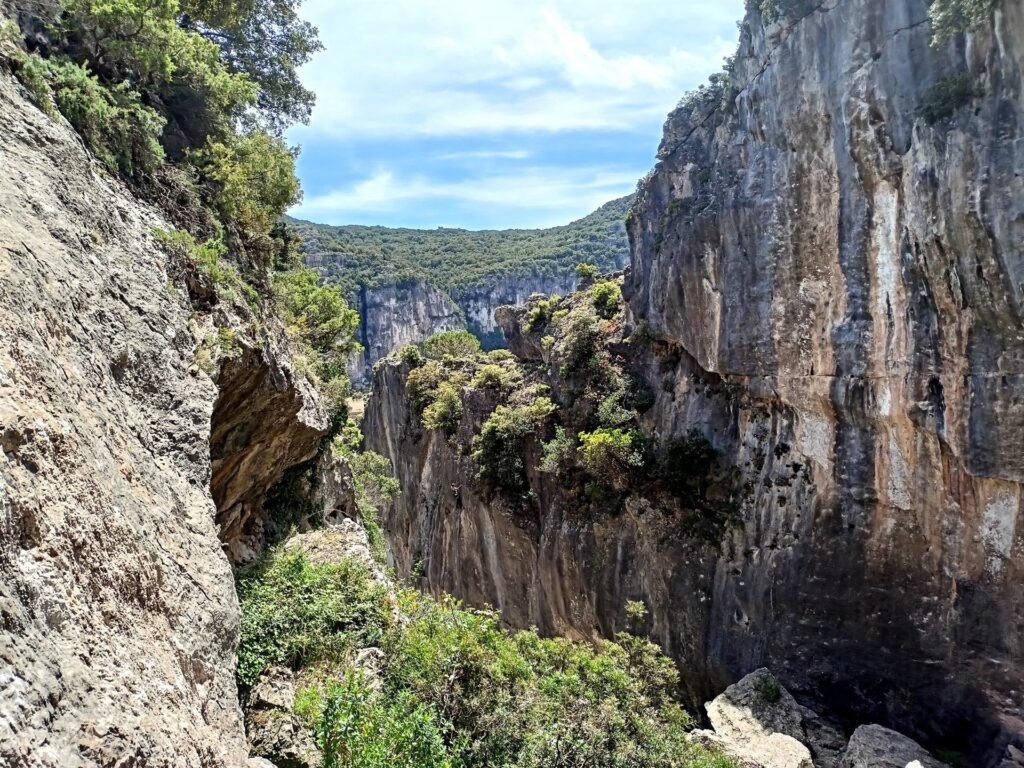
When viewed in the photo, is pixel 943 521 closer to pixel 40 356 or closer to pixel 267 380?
pixel 267 380

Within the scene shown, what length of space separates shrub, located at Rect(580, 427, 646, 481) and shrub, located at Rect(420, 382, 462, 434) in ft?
30.8

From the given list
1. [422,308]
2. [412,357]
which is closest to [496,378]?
[412,357]

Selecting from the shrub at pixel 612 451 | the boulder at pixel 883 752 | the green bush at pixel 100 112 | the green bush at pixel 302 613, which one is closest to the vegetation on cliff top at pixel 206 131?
the green bush at pixel 100 112

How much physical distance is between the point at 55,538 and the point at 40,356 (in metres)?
1.40

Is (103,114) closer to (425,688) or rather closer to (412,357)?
(425,688)

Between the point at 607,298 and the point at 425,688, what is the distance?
69.6 ft

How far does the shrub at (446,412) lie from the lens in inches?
1161

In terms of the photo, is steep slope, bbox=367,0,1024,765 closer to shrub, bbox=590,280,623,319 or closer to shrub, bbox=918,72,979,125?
shrub, bbox=918,72,979,125

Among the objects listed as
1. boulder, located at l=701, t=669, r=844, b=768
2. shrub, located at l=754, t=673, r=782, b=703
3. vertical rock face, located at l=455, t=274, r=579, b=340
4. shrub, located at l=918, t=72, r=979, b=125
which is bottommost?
boulder, located at l=701, t=669, r=844, b=768

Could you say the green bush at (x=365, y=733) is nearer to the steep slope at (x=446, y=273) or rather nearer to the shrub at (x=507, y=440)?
the shrub at (x=507, y=440)

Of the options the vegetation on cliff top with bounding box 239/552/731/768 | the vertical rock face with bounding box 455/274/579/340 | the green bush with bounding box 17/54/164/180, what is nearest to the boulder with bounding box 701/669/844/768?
the vegetation on cliff top with bounding box 239/552/731/768

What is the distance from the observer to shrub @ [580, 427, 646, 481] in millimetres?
20469

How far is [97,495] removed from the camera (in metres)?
4.61

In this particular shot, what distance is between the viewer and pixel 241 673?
786cm
